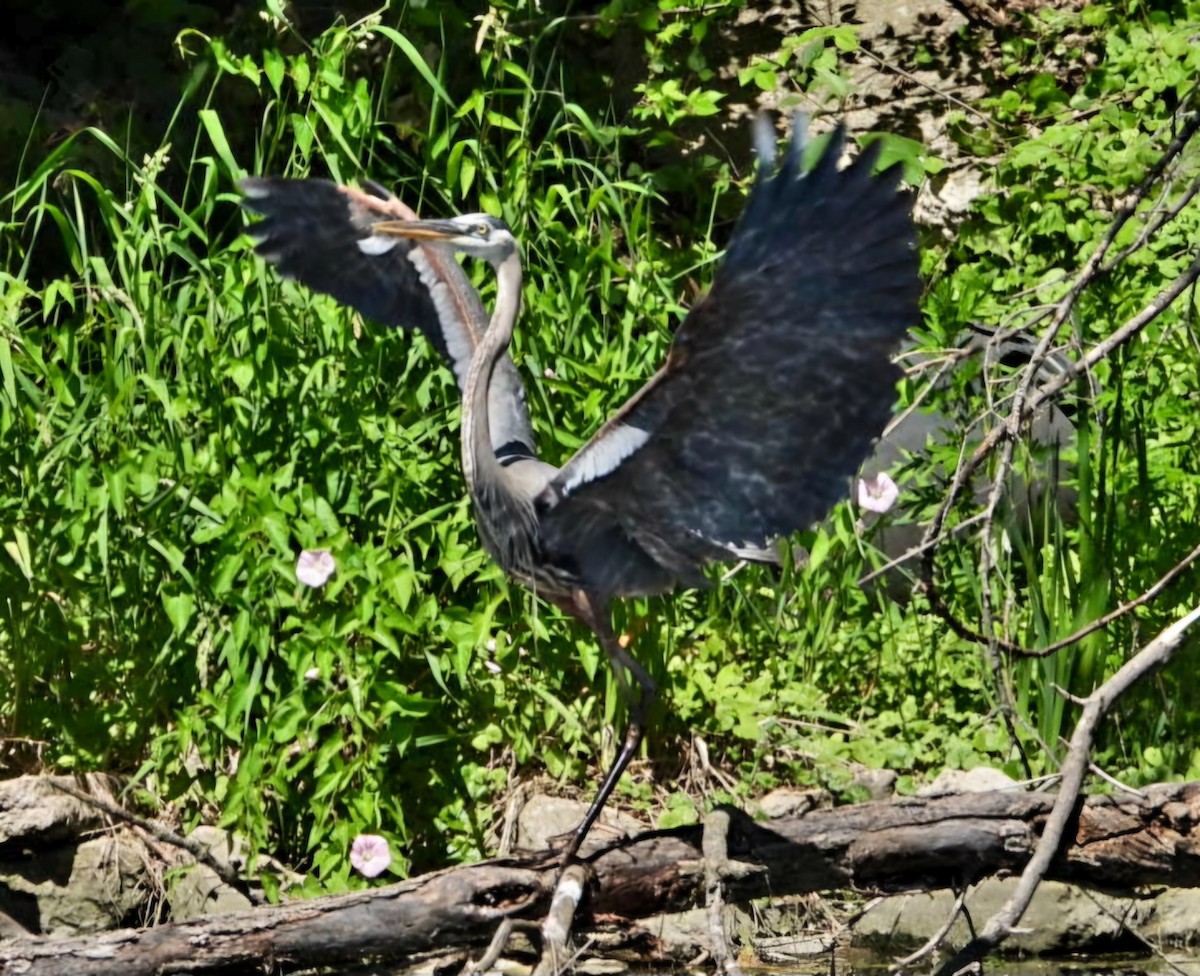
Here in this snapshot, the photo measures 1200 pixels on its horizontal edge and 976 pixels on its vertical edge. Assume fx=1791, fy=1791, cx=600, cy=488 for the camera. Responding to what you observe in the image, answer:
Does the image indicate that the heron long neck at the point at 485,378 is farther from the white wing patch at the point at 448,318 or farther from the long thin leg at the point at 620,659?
the long thin leg at the point at 620,659

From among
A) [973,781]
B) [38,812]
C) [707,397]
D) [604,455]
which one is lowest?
[973,781]

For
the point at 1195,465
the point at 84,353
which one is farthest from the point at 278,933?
the point at 1195,465

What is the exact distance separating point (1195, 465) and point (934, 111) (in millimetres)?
1972

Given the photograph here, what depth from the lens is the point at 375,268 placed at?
14.7ft

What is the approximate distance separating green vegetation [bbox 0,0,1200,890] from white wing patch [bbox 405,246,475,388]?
416mm

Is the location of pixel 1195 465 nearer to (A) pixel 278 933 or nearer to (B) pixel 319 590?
(B) pixel 319 590

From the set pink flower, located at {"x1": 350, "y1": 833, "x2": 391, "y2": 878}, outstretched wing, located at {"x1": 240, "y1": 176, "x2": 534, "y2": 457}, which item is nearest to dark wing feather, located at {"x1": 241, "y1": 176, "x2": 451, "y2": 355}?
outstretched wing, located at {"x1": 240, "y1": 176, "x2": 534, "y2": 457}

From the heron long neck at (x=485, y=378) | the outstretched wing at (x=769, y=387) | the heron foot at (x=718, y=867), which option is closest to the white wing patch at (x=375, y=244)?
the heron long neck at (x=485, y=378)

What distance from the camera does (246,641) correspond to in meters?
4.47

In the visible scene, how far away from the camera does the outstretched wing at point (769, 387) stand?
3.20 meters

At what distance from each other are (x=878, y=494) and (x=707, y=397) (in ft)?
5.10

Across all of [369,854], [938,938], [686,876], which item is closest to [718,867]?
[686,876]

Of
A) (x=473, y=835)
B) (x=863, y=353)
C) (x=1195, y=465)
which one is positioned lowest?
(x=473, y=835)

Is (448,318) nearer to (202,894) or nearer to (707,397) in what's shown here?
(707,397)
